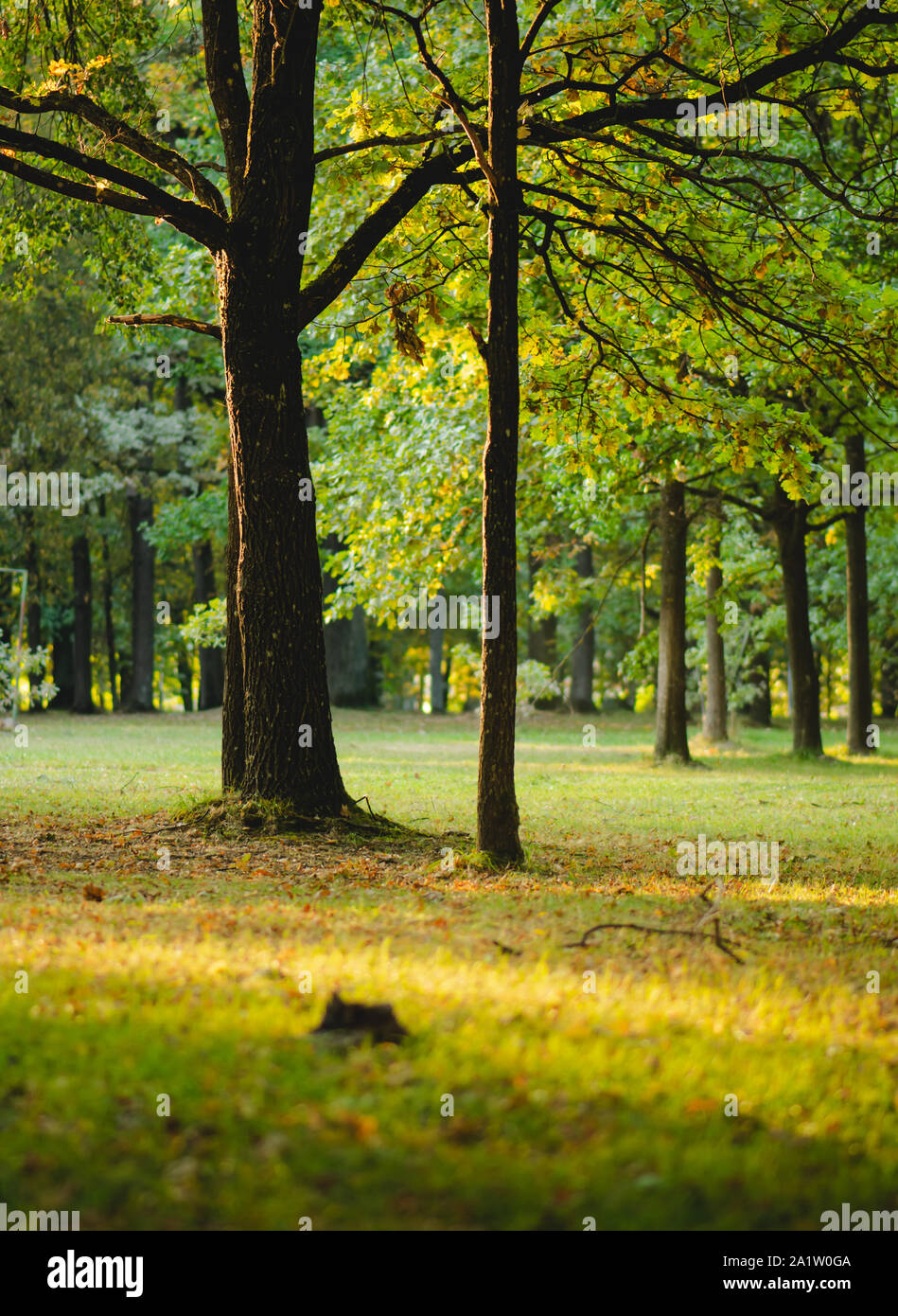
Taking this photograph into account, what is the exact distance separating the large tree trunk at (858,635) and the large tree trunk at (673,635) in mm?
4047

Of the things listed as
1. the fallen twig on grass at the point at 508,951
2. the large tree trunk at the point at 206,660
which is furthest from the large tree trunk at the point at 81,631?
the fallen twig on grass at the point at 508,951

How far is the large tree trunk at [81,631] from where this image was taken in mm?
36938

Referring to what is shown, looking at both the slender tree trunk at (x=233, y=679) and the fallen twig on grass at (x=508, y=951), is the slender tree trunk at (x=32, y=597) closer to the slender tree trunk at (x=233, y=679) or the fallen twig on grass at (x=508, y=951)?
the slender tree trunk at (x=233, y=679)

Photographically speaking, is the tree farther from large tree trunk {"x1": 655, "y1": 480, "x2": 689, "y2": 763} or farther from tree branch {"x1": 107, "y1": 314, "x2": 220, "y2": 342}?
large tree trunk {"x1": 655, "y1": 480, "x2": 689, "y2": 763}

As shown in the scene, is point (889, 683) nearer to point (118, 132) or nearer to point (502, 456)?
point (502, 456)

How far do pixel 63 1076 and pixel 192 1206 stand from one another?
105 cm

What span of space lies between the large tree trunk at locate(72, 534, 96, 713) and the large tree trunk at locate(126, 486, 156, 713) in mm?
1444

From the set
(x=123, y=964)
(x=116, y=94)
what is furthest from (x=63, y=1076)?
(x=116, y=94)

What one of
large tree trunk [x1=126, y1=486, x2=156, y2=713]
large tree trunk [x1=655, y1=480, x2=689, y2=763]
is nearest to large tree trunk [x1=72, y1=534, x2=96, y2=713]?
large tree trunk [x1=126, y1=486, x2=156, y2=713]

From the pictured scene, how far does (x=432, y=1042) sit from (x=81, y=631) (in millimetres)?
34436

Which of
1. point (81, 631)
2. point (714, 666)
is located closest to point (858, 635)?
point (714, 666)

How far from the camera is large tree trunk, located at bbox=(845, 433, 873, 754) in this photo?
23094 millimetres
